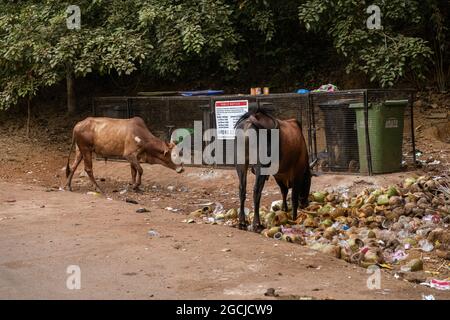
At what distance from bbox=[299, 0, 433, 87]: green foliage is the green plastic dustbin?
173cm

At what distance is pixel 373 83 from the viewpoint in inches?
631

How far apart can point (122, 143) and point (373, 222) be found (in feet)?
19.8

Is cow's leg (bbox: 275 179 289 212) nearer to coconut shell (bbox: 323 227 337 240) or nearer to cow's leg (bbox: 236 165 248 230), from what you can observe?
cow's leg (bbox: 236 165 248 230)

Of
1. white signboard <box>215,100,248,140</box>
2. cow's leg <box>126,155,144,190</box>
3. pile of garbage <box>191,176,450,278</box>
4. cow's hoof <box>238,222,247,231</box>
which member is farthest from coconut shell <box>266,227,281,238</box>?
cow's leg <box>126,155,144,190</box>

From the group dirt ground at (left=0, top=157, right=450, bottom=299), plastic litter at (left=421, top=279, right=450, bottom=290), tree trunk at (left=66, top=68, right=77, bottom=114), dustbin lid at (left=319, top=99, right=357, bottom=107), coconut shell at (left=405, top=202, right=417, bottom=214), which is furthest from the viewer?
tree trunk at (left=66, top=68, right=77, bottom=114)

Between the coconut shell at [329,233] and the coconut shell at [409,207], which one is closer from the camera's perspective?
the coconut shell at [329,233]

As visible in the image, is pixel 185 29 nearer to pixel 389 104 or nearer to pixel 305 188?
pixel 389 104

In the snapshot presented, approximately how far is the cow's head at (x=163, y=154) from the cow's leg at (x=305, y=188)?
382 centimetres

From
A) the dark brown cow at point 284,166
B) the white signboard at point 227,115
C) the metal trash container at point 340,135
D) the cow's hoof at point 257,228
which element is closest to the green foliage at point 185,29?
the white signboard at point 227,115

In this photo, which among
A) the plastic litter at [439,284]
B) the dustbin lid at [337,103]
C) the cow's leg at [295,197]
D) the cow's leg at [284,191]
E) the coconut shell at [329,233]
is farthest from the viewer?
the dustbin lid at [337,103]

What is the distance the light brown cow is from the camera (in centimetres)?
1348

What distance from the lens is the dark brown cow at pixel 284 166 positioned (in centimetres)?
921

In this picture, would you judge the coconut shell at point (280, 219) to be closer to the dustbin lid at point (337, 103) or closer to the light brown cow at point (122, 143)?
the dustbin lid at point (337, 103)
